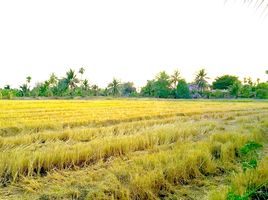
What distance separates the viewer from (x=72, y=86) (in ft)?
254

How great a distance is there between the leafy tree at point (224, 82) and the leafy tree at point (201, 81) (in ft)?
63.5

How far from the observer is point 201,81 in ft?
265

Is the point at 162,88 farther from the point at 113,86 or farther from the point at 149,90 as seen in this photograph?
the point at 113,86

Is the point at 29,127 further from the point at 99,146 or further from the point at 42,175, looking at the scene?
the point at 42,175

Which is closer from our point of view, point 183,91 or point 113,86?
point 183,91

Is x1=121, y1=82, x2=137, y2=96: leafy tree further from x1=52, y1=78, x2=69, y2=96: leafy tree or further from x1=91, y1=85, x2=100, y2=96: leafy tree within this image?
x1=52, y1=78, x2=69, y2=96: leafy tree

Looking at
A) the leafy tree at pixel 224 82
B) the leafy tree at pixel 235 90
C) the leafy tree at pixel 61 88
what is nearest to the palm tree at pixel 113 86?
the leafy tree at pixel 61 88

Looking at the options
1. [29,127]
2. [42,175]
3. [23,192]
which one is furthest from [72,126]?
[23,192]

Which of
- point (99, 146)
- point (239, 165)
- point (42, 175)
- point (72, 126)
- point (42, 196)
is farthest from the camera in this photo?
point (72, 126)

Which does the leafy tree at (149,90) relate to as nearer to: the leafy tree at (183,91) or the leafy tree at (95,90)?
the leafy tree at (183,91)

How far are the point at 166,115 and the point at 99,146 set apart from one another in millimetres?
13549

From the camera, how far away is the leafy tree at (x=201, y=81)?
260 feet

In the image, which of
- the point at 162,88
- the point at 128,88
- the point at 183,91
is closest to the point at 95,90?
the point at 162,88

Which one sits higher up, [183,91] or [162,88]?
[162,88]
